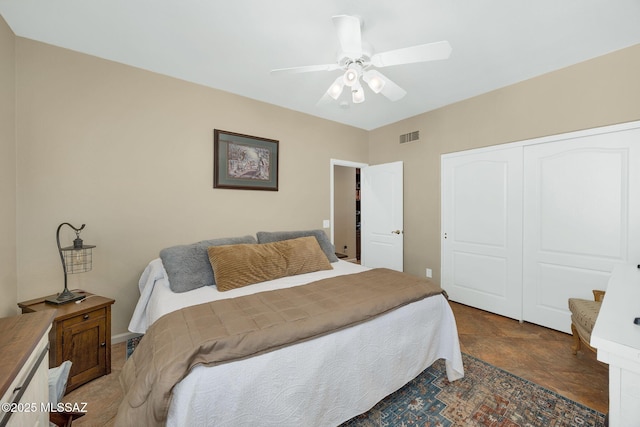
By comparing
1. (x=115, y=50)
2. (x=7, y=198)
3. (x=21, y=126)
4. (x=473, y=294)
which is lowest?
(x=473, y=294)

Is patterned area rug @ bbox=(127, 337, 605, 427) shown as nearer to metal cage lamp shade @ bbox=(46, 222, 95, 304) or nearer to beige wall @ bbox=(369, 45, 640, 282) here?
beige wall @ bbox=(369, 45, 640, 282)

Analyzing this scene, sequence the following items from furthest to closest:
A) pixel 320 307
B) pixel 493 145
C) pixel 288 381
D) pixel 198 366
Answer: pixel 493 145 < pixel 320 307 < pixel 288 381 < pixel 198 366

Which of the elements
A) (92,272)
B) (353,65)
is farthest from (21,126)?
(353,65)

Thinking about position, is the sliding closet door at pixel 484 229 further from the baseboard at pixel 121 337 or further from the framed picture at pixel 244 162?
the baseboard at pixel 121 337

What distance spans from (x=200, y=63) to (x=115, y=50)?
2.13 ft

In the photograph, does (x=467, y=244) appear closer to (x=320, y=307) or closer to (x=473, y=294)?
(x=473, y=294)

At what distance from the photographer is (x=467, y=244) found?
322cm

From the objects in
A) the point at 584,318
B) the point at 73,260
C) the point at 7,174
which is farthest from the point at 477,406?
the point at 7,174

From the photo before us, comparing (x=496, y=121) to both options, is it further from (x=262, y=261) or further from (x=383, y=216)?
(x=262, y=261)

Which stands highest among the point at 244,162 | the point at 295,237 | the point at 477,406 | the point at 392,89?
the point at 392,89

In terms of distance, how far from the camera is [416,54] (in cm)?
160

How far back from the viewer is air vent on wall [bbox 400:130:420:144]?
3662 millimetres

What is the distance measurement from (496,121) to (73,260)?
171 inches

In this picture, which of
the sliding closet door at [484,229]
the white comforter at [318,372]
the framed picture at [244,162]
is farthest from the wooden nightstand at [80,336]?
the sliding closet door at [484,229]
